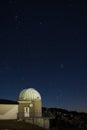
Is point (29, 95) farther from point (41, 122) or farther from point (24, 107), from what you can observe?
point (41, 122)

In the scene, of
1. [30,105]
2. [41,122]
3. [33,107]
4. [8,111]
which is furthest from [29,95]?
[41,122]

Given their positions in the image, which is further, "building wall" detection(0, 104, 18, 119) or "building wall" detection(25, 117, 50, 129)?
"building wall" detection(0, 104, 18, 119)

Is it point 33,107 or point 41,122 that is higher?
point 33,107

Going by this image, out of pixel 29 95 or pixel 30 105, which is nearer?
pixel 30 105

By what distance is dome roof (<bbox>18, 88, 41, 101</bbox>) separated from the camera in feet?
174

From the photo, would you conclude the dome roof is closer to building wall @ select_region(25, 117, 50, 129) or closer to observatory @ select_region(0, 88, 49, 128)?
observatory @ select_region(0, 88, 49, 128)

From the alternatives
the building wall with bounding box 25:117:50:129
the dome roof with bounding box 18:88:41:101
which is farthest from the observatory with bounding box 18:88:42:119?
the building wall with bounding box 25:117:50:129

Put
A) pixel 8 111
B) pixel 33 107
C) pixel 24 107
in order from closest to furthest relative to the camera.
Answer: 1. pixel 8 111
2. pixel 24 107
3. pixel 33 107

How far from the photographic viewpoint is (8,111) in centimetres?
5106

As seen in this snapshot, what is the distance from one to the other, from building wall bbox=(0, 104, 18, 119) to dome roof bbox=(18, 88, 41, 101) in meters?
2.17

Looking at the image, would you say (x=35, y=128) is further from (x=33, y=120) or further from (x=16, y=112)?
(x=16, y=112)

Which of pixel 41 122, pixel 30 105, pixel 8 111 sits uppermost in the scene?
pixel 30 105

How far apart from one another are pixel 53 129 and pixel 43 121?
2306 millimetres

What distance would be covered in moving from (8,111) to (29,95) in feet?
14.3
